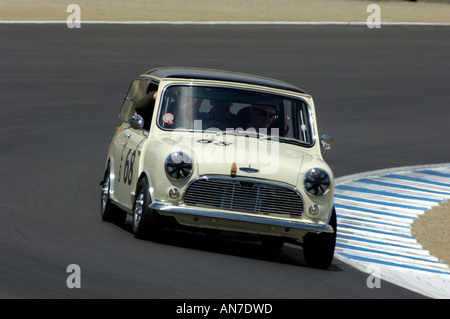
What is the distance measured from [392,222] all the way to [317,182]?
343 centimetres

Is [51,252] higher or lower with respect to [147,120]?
lower

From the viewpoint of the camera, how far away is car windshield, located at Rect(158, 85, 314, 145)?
9.95 metres

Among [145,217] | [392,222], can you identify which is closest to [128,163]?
[145,217]

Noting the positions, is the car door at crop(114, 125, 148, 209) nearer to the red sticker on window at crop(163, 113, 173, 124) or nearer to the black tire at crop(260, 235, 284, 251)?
the red sticker on window at crop(163, 113, 173, 124)

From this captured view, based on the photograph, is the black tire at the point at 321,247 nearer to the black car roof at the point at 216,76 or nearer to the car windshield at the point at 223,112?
the car windshield at the point at 223,112

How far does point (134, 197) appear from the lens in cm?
969

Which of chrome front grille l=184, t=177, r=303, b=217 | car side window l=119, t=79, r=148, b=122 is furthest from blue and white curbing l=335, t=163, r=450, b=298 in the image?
car side window l=119, t=79, r=148, b=122

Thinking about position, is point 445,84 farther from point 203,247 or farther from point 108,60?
point 203,247

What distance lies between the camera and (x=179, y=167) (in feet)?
29.9

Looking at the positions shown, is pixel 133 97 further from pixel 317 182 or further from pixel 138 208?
pixel 317 182

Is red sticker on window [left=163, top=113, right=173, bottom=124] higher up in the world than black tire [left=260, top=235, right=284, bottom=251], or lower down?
higher up

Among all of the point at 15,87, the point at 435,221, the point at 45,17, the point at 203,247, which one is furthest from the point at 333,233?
the point at 45,17

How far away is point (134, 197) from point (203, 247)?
790mm

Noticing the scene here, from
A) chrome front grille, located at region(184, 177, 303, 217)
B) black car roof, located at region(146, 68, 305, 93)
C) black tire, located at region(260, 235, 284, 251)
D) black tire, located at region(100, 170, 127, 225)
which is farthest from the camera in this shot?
black tire, located at region(100, 170, 127, 225)
